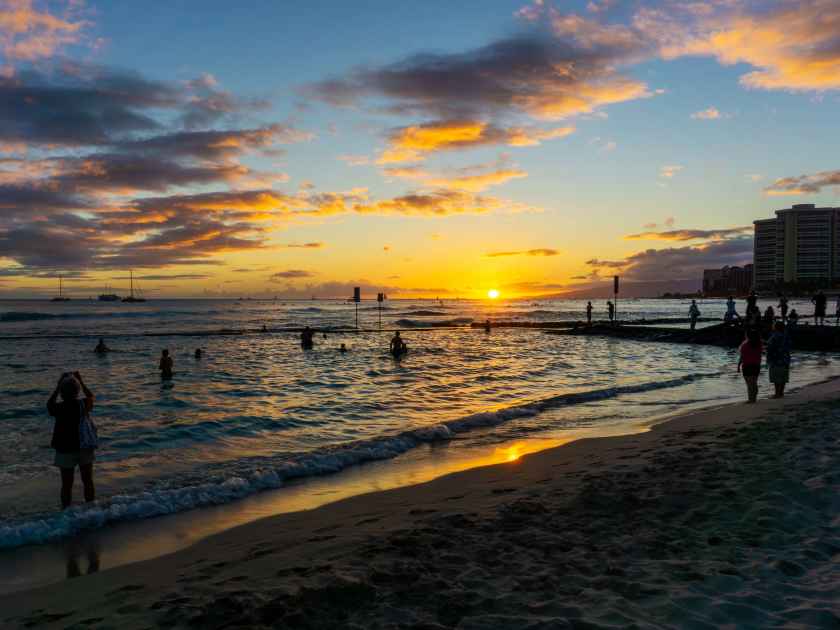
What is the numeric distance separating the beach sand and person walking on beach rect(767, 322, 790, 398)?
846 cm

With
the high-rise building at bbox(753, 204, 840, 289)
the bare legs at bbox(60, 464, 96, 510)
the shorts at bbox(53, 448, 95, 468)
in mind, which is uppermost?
the high-rise building at bbox(753, 204, 840, 289)

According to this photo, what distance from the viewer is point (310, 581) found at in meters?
5.14

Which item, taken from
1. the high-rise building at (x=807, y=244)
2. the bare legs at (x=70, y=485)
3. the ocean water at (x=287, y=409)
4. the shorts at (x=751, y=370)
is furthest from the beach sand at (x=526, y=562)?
the high-rise building at (x=807, y=244)

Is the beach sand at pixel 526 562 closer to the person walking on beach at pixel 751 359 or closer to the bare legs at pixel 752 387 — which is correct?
the person walking on beach at pixel 751 359

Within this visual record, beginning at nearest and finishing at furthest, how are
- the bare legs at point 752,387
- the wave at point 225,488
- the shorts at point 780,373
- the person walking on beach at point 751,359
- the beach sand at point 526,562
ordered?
the beach sand at point 526,562 < the wave at point 225,488 < the person walking on beach at point 751,359 < the bare legs at point 752,387 < the shorts at point 780,373

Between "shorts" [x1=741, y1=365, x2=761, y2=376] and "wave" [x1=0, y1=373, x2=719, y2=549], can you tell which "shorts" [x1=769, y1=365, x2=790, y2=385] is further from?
"wave" [x1=0, y1=373, x2=719, y2=549]

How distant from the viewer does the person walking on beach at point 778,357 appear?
16.2 metres

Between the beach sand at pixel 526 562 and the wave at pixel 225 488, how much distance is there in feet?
5.59

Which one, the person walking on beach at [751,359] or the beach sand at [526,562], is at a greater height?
the person walking on beach at [751,359]

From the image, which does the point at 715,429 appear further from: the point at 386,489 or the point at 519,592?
the point at 519,592

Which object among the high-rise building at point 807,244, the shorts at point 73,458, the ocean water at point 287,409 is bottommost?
the ocean water at point 287,409

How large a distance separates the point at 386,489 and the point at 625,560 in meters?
4.66

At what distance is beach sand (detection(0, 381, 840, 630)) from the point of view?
436 centimetres

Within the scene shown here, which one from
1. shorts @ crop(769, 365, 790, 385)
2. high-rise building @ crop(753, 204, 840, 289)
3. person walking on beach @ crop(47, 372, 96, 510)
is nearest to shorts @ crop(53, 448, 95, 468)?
person walking on beach @ crop(47, 372, 96, 510)
